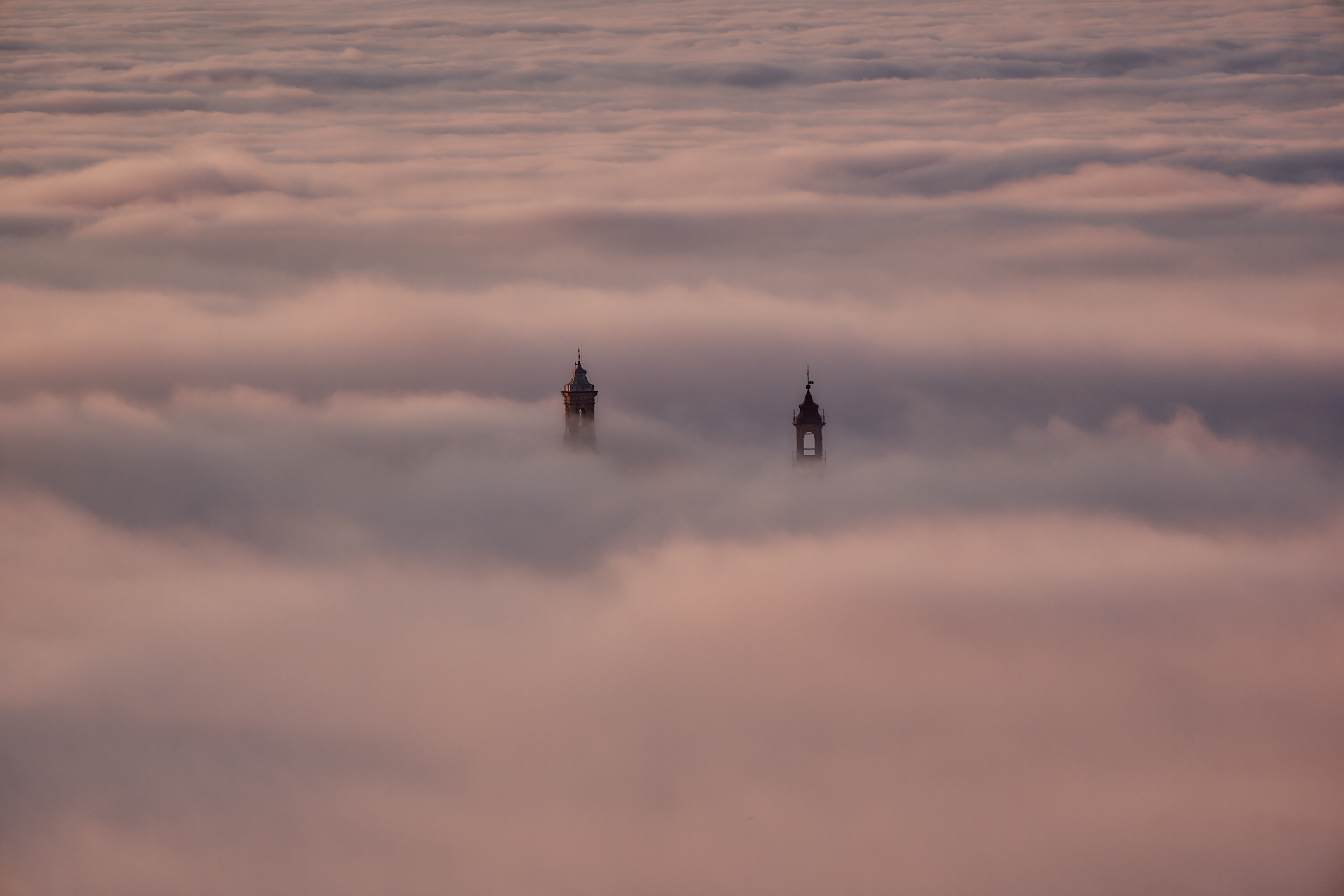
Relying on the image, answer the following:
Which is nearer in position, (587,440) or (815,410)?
(815,410)

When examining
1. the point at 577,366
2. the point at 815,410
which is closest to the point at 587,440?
the point at 577,366

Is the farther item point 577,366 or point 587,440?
point 587,440

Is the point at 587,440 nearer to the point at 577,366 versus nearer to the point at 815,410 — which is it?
the point at 577,366
